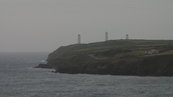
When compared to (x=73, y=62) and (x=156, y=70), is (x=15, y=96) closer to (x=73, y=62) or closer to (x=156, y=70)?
(x=156, y=70)

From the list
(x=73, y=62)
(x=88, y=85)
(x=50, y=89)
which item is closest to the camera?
(x=50, y=89)

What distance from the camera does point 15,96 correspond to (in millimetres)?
79062

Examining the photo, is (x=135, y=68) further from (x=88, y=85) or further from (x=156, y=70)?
(x=88, y=85)

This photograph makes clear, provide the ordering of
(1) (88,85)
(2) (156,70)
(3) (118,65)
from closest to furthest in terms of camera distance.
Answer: (1) (88,85) < (2) (156,70) < (3) (118,65)

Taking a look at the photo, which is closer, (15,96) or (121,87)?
(15,96)

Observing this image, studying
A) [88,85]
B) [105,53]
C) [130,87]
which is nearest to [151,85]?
[130,87]

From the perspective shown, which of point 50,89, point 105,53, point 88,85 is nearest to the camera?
point 50,89

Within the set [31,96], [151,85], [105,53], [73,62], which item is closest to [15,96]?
[31,96]

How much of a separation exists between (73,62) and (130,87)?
6030 cm

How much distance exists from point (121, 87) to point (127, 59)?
4338 cm

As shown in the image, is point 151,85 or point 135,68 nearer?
point 151,85

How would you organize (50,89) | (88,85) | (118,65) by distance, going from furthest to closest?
1. (118,65)
2. (88,85)
3. (50,89)

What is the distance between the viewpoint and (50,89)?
295 feet

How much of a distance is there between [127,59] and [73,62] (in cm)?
2236
